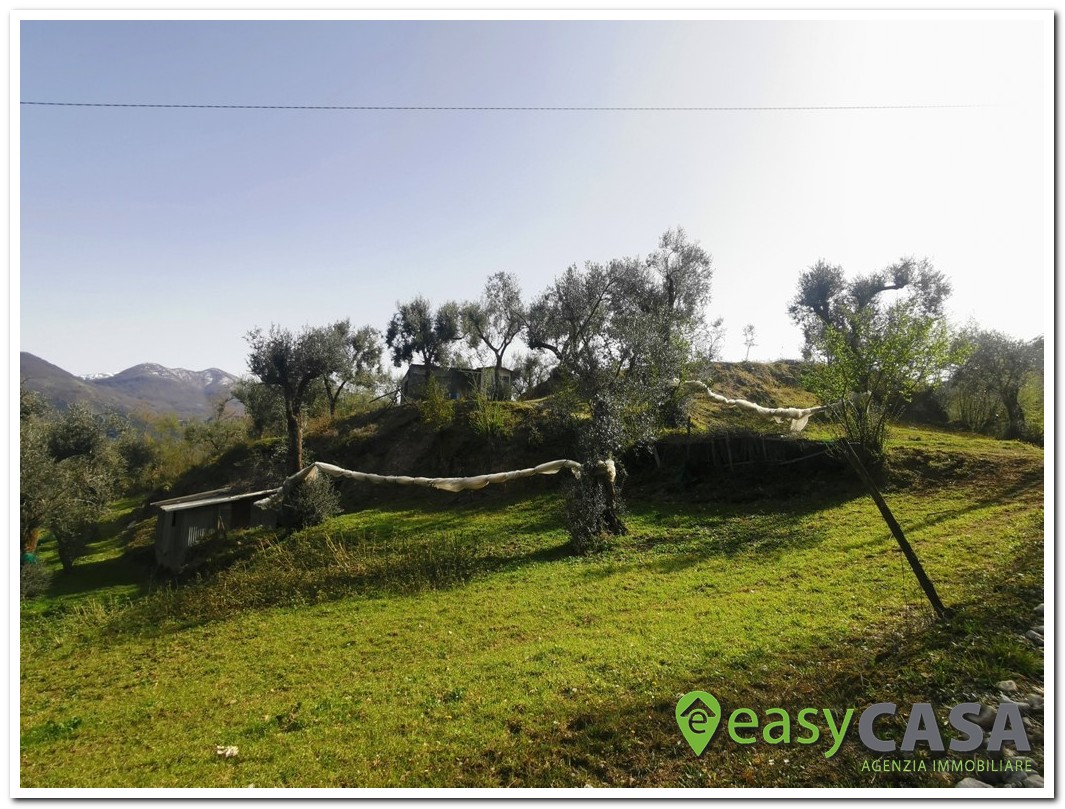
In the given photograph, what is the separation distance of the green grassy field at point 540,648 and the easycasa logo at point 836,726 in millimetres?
170

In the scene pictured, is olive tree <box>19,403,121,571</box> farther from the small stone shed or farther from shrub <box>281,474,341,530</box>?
shrub <box>281,474,341,530</box>

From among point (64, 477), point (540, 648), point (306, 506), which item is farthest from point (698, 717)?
point (64, 477)

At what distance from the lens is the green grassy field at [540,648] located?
196 inches

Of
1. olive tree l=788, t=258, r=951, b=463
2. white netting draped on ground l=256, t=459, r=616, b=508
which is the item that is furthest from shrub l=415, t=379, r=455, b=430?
olive tree l=788, t=258, r=951, b=463

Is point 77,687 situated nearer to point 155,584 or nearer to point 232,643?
point 232,643

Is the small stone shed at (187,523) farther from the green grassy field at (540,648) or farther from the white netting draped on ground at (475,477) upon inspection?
the white netting draped on ground at (475,477)

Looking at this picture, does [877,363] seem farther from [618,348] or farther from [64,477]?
[64,477]

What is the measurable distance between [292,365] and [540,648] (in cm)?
1888

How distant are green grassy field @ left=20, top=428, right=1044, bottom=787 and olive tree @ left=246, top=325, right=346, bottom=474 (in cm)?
624

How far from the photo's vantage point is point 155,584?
18.0 meters

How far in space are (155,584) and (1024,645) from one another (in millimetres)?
24329

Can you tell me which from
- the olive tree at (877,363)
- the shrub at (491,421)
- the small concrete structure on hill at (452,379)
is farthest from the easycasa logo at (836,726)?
the small concrete structure on hill at (452,379)

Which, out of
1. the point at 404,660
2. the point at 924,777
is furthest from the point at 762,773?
the point at 404,660

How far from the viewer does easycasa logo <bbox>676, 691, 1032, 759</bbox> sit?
161 inches
